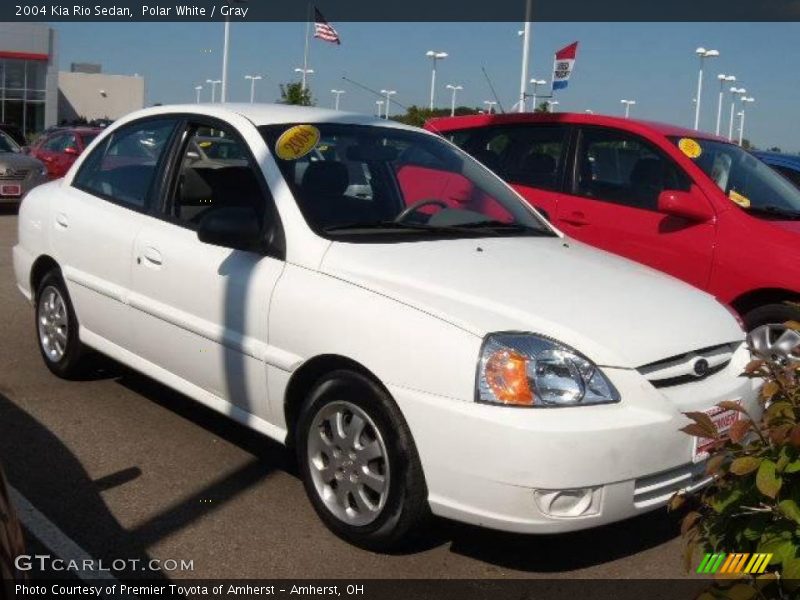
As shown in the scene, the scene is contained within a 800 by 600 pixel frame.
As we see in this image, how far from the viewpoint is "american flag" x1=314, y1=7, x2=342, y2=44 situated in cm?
2103

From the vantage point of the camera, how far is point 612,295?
13.0 ft

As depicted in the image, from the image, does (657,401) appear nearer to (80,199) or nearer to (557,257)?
(557,257)

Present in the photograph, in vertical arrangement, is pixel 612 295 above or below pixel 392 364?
above

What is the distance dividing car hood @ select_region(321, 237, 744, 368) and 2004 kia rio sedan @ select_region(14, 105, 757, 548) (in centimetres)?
1

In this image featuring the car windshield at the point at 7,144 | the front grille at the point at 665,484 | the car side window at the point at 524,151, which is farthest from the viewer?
the car windshield at the point at 7,144

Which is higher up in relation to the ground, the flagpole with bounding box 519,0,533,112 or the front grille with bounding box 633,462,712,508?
the flagpole with bounding box 519,0,533,112

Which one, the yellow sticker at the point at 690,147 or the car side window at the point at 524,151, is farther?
the car side window at the point at 524,151

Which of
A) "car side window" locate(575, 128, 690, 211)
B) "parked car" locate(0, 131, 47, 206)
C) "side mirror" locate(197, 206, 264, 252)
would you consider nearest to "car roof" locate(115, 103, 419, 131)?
"side mirror" locate(197, 206, 264, 252)

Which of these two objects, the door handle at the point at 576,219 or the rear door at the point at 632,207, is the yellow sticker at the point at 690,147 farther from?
the door handle at the point at 576,219

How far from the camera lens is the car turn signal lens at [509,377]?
340 cm

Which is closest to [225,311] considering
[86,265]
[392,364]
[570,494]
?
[392,364]

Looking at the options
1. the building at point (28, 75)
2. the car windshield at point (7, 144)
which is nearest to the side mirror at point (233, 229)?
the car windshield at point (7, 144)

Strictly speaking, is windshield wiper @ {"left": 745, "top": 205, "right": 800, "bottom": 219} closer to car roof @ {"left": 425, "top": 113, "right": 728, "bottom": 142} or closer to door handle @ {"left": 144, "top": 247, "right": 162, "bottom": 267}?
car roof @ {"left": 425, "top": 113, "right": 728, "bottom": 142}

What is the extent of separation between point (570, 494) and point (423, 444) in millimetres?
542
